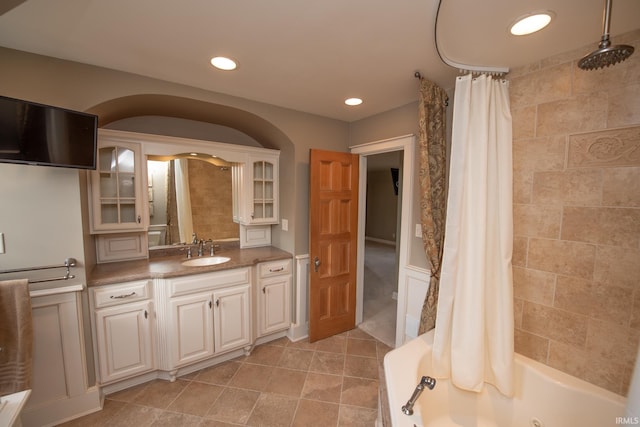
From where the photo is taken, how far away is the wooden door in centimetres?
246

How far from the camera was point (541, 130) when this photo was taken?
150cm

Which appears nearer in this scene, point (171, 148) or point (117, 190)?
point (117, 190)

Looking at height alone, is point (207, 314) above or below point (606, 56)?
below

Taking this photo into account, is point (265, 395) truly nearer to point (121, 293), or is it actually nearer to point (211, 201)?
point (121, 293)

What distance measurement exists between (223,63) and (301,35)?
0.62 meters

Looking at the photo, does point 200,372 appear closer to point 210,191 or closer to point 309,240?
point 309,240

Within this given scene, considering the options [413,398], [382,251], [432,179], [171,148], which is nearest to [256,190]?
[171,148]

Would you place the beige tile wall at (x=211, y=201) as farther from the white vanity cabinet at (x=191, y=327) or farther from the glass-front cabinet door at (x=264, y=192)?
the white vanity cabinet at (x=191, y=327)

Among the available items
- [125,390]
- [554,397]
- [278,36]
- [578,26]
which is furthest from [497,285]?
[125,390]

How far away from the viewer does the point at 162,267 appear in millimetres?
2055

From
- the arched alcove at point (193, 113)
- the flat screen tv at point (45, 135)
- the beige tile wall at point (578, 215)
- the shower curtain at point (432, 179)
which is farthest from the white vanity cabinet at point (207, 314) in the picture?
the beige tile wall at point (578, 215)

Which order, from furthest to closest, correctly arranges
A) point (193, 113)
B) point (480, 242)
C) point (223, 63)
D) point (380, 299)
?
point (380, 299)
point (193, 113)
point (223, 63)
point (480, 242)

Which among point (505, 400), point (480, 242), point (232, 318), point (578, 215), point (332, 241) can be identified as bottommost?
point (505, 400)

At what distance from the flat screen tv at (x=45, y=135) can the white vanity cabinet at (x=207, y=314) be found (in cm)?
104
